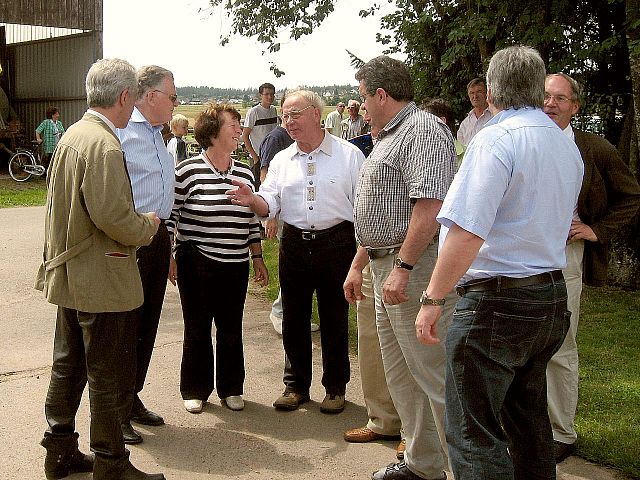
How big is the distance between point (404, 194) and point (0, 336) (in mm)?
4508

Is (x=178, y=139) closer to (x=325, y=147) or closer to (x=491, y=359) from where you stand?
(x=325, y=147)

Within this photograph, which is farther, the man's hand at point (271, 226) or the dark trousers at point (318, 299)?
the man's hand at point (271, 226)

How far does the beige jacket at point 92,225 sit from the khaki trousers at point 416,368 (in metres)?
1.28

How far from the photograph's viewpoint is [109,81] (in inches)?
165

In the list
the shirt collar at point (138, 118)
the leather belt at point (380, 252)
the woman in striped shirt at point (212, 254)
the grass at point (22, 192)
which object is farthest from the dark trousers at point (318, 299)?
the grass at point (22, 192)

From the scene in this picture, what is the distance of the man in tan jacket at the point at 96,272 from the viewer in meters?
4.06

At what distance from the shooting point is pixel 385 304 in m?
4.32

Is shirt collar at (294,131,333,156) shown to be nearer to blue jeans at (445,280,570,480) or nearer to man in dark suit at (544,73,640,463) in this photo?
man in dark suit at (544,73,640,463)

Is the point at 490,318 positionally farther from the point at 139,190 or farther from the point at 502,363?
the point at 139,190

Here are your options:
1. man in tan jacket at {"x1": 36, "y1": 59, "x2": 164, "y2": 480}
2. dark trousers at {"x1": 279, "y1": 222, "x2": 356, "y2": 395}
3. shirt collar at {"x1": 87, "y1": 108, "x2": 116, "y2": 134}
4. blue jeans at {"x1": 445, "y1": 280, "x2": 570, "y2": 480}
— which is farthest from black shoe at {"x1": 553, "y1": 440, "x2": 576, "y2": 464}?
shirt collar at {"x1": 87, "y1": 108, "x2": 116, "y2": 134}

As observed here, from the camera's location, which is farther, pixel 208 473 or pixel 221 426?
pixel 221 426

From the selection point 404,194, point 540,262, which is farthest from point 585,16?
Result: point 540,262

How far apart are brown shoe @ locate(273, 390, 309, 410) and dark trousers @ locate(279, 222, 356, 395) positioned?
0.13 ft

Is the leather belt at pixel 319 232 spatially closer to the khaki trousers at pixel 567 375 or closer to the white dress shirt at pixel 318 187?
the white dress shirt at pixel 318 187
